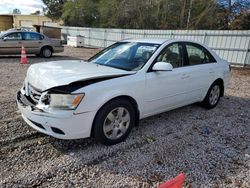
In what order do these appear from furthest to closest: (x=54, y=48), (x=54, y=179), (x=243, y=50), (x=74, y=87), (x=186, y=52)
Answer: (x=54, y=48)
(x=243, y=50)
(x=186, y=52)
(x=74, y=87)
(x=54, y=179)

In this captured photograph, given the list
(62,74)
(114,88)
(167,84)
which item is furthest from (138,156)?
(62,74)

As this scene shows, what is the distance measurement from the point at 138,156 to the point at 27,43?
35.5ft

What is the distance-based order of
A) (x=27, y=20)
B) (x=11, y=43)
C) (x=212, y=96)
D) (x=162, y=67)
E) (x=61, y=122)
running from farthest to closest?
1. (x=27, y=20)
2. (x=11, y=43)
3. (x=212, y=96)
4. (x=162, y=67)
5. (x=61, y=122)

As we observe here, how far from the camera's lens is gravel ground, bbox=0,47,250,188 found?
2.66 metres

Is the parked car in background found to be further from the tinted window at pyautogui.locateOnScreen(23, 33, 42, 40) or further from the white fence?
the white fence

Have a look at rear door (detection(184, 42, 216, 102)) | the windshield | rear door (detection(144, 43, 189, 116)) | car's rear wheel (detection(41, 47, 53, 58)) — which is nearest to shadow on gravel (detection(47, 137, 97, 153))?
rear door (detection(144, 43, 189, 116))

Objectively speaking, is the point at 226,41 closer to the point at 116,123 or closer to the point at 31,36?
the point at 31,36

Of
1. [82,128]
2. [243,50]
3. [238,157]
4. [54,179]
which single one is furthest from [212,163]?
[243,50]

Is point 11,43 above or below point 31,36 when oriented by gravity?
below

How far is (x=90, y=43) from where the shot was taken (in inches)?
957

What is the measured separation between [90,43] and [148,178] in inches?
900

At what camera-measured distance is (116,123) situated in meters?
3.34

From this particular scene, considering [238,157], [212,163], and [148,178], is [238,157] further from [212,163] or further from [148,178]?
[148,178]

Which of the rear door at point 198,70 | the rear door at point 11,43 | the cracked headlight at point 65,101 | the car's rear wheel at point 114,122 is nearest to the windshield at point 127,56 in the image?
the car's rear wheel at point 114,122
